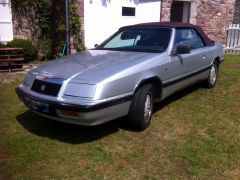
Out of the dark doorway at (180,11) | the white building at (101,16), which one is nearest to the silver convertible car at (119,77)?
the white building at (101,16)

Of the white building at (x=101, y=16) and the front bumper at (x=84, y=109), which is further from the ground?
the white building at (x=101, y=16)

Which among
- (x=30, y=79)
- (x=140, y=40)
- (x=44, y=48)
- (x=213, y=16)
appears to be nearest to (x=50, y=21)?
(x=44, y=48)

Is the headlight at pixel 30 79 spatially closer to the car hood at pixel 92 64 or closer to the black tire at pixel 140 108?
the car hood at pixel 92 64

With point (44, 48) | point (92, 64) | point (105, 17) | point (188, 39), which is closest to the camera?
point (92, 64)

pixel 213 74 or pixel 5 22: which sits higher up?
pixel 5 22

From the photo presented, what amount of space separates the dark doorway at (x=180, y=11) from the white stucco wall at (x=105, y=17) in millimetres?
2635

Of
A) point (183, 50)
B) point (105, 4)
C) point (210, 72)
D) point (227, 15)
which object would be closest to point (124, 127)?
point (183, 50)

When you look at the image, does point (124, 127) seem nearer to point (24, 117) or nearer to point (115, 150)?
point (115, 150)

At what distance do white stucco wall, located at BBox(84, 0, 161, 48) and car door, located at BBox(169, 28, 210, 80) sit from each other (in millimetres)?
4821

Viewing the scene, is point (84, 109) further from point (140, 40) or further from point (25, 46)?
point (25, 46)

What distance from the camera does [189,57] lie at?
555 centimetres

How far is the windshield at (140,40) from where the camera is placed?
5133 millimetres

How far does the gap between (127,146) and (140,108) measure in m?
0.55

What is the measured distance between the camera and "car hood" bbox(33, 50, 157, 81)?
13.2 ft
